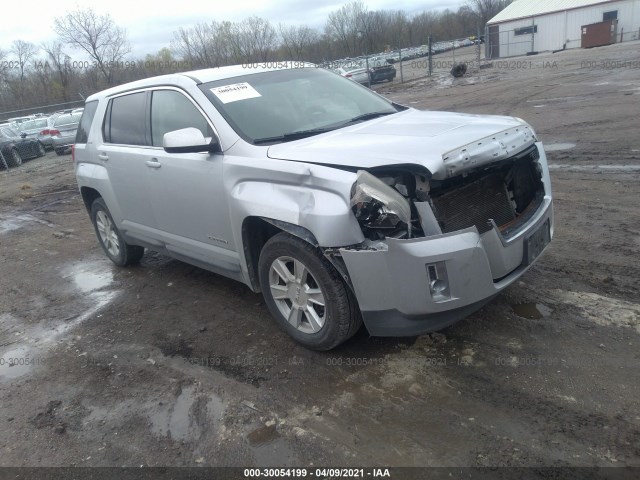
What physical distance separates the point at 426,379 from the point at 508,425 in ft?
1.95

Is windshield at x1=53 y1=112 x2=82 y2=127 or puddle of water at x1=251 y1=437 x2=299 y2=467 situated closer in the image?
puddle of water at x1=251 y1=437 x2=299 y2=467

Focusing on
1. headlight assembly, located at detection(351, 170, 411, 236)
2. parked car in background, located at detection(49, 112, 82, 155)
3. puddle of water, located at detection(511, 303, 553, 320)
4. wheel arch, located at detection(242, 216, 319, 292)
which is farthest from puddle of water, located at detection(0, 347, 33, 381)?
parked car in background, located at detection(49, 112, 82, 155)

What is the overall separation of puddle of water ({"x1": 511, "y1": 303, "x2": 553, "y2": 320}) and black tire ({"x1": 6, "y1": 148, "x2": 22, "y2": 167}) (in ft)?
63.8

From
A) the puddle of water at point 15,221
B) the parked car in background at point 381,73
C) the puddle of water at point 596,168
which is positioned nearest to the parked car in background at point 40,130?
the puddle of water at point 15,221

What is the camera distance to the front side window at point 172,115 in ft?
13.3

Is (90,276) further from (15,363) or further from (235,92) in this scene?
(235,92)

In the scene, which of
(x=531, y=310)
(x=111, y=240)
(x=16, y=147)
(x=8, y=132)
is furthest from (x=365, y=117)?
(x=8, y=132)

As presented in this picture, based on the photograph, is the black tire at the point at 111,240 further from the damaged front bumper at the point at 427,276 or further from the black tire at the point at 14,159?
the black tire at the point at 14,159

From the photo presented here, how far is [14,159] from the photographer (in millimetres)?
18516

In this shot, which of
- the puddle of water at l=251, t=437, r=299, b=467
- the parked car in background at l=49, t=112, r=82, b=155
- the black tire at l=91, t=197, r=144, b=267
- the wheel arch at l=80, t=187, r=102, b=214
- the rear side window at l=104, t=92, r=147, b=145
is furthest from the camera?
the parked car in background at l=49, t=112, r=82, b=155

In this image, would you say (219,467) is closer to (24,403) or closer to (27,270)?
(24,403)

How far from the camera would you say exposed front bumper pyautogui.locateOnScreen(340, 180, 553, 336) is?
2.83m

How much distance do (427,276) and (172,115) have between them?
2.70 metres

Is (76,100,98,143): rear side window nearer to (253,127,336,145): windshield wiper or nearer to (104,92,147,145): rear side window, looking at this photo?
(104,92,147,145): rear side window
